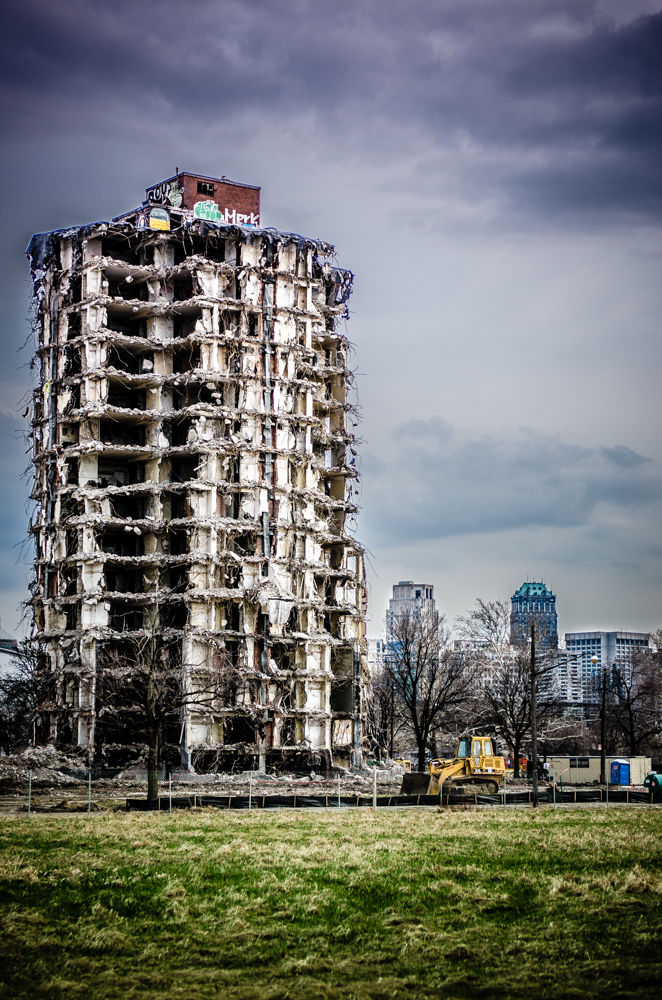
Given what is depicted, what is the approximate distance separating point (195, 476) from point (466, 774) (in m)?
35.4

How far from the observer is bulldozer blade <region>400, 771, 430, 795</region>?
53.7 m

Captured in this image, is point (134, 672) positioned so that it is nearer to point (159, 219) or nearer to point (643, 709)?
point (159, 219)

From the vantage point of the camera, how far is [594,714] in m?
162

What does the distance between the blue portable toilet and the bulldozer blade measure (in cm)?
2563

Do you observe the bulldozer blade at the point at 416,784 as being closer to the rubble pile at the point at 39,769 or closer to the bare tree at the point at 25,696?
the rubble pile at the point at 39,769

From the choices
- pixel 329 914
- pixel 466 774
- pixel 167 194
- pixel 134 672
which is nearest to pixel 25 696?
pixel 134 672

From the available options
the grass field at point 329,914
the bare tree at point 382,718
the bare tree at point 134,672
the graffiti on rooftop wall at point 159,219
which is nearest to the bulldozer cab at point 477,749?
the bare tree at point 134,672

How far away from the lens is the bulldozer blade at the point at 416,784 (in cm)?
5366

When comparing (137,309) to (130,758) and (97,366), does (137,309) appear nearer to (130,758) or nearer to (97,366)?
(97,366)

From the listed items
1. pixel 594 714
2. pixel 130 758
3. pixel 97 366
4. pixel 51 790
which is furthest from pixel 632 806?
pixel 594 714

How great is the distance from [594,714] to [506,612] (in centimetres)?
6732

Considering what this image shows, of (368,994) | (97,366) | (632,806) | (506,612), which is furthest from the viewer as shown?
(506,612)

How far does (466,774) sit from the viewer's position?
179 feet

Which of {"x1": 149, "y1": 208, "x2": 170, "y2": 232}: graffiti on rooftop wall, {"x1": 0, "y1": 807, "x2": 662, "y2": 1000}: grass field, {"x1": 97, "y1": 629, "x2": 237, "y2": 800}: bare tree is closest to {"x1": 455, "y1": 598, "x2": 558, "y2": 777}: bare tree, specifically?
{"x1": 97, "y1": 629, "x2": 237, "y2": 800}: bare tree
